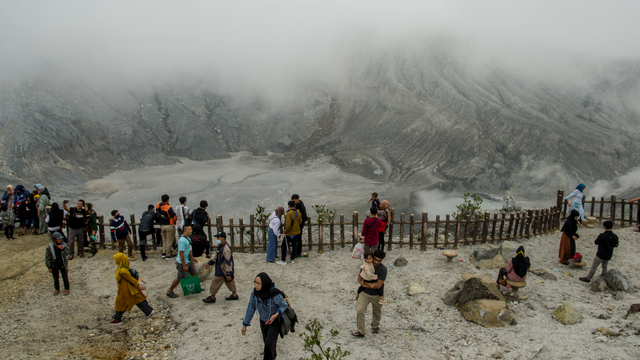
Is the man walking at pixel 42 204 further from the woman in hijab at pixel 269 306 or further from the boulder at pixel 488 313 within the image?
the boulder at pixel 488 313

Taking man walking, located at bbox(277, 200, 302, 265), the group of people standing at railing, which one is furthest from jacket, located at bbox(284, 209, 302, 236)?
the group of people standing at railing

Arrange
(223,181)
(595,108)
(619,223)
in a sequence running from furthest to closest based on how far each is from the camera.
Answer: (595,108) → (223,181) → (619,223)

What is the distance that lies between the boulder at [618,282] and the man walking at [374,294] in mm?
4410

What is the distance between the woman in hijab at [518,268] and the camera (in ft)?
20.9

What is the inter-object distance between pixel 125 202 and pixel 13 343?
10.8 m

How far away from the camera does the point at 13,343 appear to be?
5324 mm

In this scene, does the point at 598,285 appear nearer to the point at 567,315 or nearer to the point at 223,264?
the point at 567,315

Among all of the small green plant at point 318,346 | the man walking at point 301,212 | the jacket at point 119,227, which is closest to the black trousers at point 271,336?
the small green plant at point 318,346

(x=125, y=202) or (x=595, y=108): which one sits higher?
(x=595, y=108)

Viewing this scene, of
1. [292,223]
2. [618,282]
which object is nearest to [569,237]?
[618,282]

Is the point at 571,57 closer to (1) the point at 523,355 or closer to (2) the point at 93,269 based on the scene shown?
(1) the point at 523,355

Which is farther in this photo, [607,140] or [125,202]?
[607,140]

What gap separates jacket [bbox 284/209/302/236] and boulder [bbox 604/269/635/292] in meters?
5.73

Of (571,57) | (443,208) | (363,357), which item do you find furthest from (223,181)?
(571,57)
